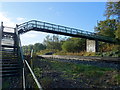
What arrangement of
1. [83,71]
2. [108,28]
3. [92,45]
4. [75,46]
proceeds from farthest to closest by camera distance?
[108,28], [75,46], [92,45], [83,71]

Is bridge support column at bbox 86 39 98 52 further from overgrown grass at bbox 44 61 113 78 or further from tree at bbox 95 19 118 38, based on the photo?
overgrown grass at bbox 44 61 113 78

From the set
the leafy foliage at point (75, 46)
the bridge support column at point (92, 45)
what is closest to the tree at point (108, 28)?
the leafy foliage at point (75, 46)

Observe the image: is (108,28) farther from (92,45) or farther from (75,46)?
(75,46)

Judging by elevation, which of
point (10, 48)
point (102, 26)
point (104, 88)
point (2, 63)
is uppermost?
point (102, 26)

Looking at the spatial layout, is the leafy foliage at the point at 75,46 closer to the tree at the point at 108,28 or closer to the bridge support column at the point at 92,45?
the bridge support column at the point at 92,45

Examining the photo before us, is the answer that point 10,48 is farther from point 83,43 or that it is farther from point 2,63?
point 83,43

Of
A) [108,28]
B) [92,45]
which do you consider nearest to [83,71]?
[92,45]

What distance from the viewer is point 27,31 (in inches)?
725

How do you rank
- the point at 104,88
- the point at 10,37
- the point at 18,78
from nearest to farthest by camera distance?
1. the point at 104,88
2. the point at 18,78
3. the point at 10,37

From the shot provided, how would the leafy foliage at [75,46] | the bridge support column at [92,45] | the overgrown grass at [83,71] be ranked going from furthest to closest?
the leafy foliage at [75,46]
the bridge support column at [92,45]
the overgrown grass at [83,71]

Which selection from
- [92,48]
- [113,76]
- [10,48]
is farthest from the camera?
[92,48]

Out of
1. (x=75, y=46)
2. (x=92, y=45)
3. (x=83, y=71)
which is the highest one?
(x=92, y=45)

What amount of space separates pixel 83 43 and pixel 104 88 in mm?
25663

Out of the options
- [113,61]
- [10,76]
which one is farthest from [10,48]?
[113,61]
